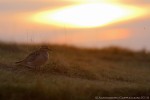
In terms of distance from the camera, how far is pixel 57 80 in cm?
1400

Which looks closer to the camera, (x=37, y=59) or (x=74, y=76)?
(x=37, y=59)

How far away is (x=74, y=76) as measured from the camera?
49.6 ft

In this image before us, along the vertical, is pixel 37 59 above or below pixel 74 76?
above

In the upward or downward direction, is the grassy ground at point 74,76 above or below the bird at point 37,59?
below

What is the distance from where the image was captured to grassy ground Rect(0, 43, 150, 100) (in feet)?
41.3

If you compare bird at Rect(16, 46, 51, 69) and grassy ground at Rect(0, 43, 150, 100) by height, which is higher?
bird at Rect(16, 46, 51, 69)

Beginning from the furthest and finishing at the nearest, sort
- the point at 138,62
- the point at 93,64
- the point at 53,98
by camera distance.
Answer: the point at 138,62 < the point at 93,64 < the point at 53,98

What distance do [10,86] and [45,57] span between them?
234 cm

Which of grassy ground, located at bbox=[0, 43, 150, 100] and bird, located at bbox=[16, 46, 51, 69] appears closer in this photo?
grassy ground, located at bbox=[0, 43, 150, 100]

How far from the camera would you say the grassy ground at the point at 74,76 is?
12.6 meters

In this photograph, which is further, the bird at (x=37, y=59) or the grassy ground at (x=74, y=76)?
the bird at (x=37, y=59)

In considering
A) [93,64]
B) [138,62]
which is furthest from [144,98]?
[138,62]

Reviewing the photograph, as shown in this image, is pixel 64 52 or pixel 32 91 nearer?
pixel 32 91

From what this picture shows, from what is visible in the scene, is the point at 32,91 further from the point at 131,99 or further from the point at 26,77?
the point at 131,99
